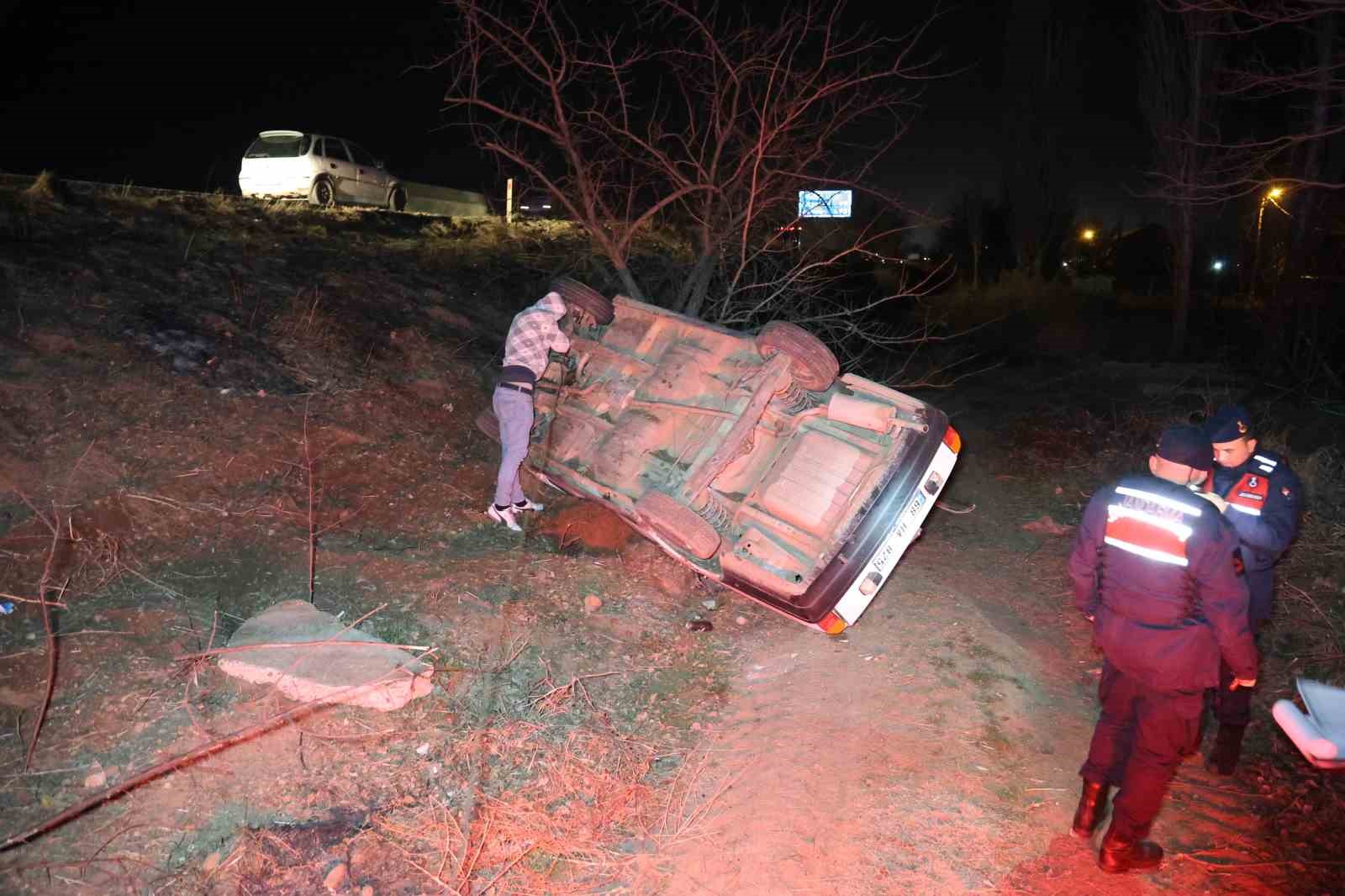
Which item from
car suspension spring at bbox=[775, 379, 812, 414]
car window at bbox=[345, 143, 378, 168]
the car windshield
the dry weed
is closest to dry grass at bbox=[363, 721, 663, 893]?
the dry weed

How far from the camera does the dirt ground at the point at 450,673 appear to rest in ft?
10.5

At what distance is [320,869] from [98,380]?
4.65 m

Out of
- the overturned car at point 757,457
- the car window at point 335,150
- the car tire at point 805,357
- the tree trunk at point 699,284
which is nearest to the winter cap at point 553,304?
the overturned car at point 757,457

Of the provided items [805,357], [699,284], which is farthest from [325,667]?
[699,284]

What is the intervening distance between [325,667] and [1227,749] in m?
4.40

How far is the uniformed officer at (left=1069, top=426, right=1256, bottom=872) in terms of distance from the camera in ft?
9.72

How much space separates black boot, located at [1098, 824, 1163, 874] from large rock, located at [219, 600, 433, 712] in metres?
3.16

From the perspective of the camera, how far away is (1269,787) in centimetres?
368

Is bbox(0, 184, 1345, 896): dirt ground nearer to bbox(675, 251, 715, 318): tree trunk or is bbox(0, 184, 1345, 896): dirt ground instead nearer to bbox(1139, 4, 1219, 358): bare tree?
bbox(675, 251, 715, 318): tree trunk

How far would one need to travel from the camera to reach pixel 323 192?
13820 millimetres

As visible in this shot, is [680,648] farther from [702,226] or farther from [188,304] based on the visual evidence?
[188,304]

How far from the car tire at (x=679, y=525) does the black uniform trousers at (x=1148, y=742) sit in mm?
1957

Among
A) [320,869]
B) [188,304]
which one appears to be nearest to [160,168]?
[188,304]

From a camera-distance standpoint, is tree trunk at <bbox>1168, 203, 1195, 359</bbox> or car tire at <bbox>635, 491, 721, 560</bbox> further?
tree trunk at <bbox>1168, 203, 1195, 359</bbox>
